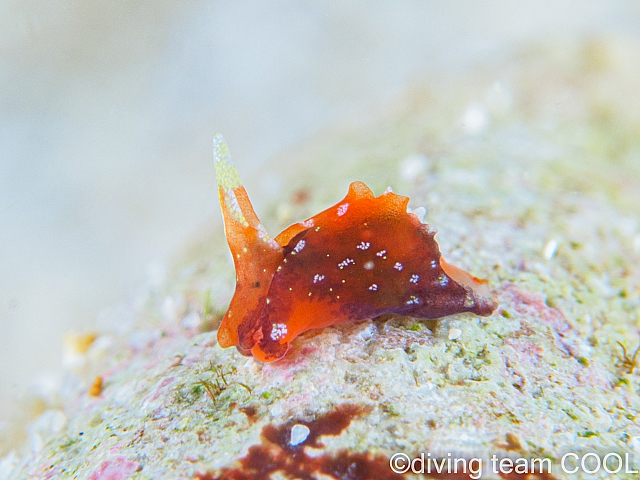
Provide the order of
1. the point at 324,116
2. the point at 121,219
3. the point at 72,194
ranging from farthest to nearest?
the point at 324,116 → the point at 121,219 → the point at 72,194

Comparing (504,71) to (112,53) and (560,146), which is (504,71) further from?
(112,53)

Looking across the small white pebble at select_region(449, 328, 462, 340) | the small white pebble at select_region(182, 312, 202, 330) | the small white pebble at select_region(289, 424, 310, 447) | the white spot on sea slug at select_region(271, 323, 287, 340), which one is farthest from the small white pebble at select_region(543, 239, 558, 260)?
the small white pebble at select_region(182, 312, 202, 330)

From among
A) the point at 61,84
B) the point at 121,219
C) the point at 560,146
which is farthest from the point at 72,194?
the point at 560,146

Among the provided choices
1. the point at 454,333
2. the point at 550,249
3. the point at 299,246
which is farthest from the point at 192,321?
the point at 550,249

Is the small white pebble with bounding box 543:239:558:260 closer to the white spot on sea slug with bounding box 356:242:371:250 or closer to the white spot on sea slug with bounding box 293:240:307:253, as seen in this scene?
the white spot on sea slug with bounding box 356:242:371:250

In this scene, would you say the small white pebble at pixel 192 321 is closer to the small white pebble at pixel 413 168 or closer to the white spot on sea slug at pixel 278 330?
the white spot on sea slug at pixel 278 330

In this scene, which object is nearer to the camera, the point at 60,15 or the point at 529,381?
the point at 529,381
